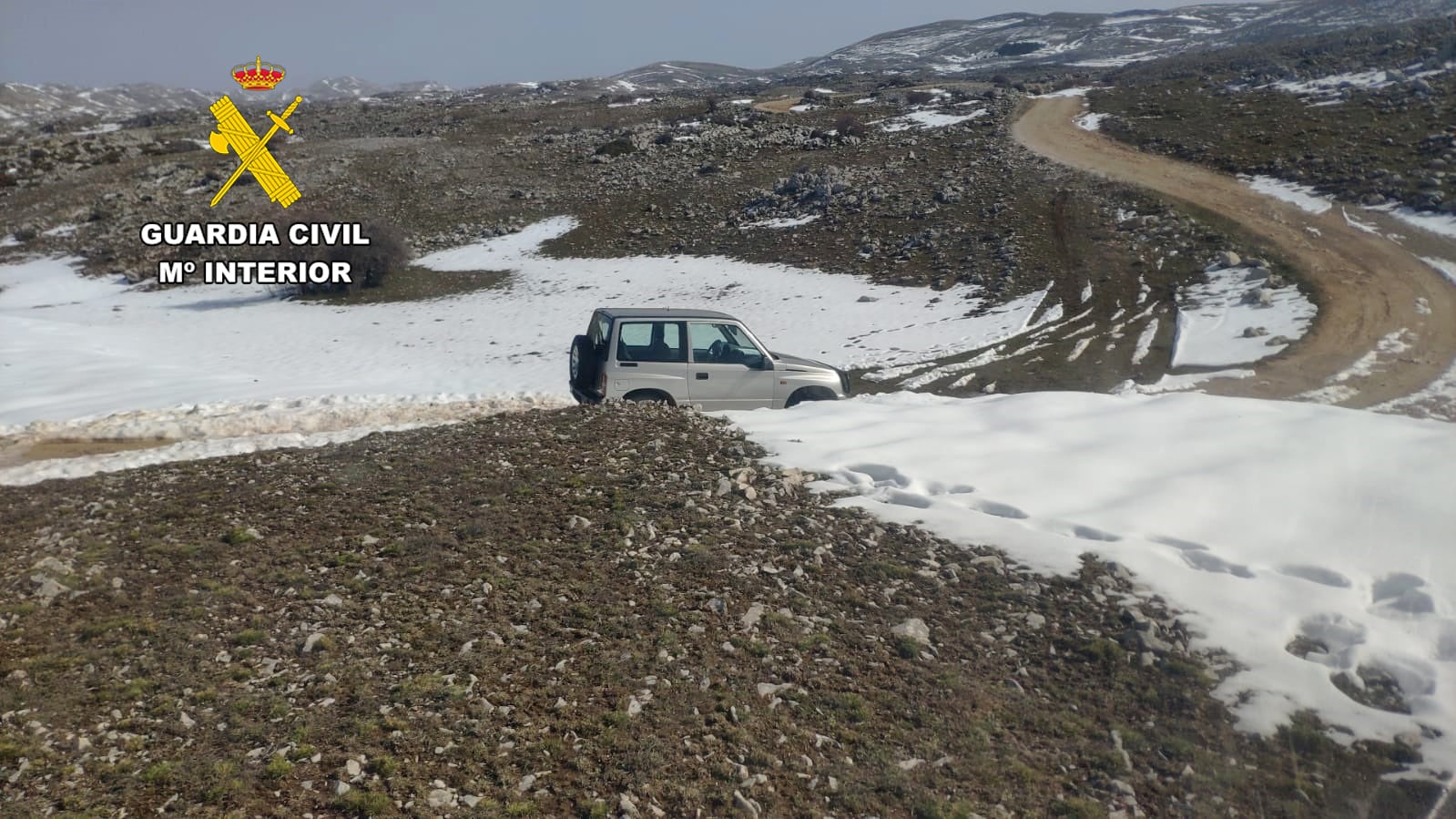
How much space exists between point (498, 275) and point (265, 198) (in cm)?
1741

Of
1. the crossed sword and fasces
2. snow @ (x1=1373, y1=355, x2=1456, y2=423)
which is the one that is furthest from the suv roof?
the crossed sword and fasces

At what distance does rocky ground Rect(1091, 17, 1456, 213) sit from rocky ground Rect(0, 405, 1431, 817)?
82.1 feet

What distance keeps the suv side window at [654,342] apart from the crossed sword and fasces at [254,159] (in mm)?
31622

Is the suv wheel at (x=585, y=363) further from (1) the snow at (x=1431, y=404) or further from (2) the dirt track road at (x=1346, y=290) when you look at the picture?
(1) the snow at (x=1431, y=404)

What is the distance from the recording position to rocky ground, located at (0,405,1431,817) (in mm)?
4543

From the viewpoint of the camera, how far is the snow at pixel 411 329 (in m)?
18.6

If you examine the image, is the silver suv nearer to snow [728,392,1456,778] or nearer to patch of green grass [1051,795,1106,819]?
snow [728,392,1456,778]

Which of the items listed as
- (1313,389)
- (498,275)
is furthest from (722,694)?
(498,275)

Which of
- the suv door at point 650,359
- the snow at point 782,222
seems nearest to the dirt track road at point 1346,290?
the suv door at point 650,359

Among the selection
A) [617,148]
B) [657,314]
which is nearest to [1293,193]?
[657,314]

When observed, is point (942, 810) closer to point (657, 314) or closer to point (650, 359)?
point (650, 359)

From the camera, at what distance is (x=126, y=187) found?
4412 cm

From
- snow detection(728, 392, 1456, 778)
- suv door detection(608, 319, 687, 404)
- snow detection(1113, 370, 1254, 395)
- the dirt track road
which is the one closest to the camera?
snow detection(728, 392, 1456, 778)

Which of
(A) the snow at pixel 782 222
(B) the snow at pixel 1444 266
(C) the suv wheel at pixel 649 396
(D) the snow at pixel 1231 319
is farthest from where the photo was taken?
(A) the snow at pixel 782 222
